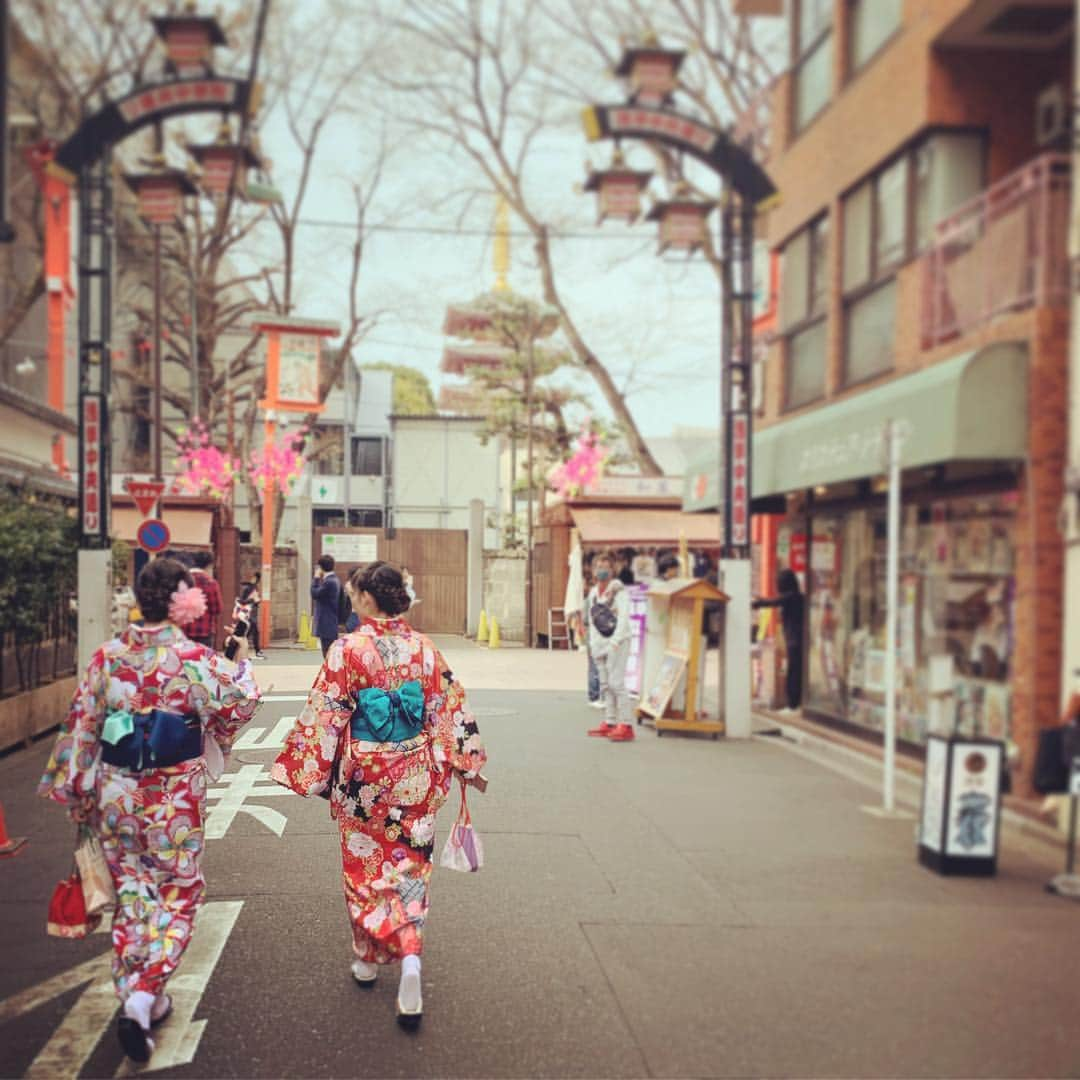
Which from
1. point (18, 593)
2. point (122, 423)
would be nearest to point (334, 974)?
point (18, 593)

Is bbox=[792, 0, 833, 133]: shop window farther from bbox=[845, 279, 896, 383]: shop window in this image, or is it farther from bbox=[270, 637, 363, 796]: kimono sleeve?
bbox=[270, 637, 363, 796]: kimono sleeve

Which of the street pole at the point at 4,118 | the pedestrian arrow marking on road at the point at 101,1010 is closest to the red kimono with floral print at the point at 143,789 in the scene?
the pedestrian arrow marking on road at the point at 101,1010

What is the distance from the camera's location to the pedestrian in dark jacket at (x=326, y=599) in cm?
1379

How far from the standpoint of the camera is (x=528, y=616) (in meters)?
23.2

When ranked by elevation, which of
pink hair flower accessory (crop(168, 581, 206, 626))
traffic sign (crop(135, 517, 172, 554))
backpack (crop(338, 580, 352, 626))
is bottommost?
backpack (crop(338, 580, 352, 626))

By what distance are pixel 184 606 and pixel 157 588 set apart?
110 millimetres

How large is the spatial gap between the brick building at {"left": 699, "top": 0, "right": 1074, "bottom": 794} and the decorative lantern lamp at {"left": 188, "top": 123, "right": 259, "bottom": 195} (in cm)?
365

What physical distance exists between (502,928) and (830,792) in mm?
3967

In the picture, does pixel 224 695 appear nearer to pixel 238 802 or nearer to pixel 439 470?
pixel 238 802

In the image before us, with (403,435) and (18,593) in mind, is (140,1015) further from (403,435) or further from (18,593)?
(403,435)

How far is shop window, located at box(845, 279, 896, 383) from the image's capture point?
9.22 m

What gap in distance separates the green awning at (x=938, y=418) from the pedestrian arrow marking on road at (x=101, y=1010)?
16.7 ft

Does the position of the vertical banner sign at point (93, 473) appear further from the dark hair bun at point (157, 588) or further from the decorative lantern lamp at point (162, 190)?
the dark hair bun at point (157, 588)

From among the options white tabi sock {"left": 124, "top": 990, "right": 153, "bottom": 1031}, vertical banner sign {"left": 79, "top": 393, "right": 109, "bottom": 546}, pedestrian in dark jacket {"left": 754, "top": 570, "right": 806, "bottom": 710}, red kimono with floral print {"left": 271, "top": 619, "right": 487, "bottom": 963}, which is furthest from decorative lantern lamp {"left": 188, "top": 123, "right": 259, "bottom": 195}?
pedestrian in dark jacket {"left": 754, "top": 570, "right": 806, "bottom": 710}
